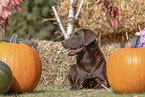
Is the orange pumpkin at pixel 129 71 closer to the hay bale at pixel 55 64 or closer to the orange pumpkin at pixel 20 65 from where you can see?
the orange pumpkin at pixel 20 65

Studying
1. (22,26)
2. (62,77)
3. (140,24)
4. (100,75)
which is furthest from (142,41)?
(22,26)

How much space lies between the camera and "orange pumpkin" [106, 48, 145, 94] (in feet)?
10.0

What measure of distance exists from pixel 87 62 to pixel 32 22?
4286 mm

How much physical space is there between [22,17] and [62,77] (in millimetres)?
3344

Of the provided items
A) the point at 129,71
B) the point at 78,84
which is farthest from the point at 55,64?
the point at 129,71

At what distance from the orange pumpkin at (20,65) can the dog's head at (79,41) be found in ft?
2.66

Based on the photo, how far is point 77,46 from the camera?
4012 millimetres

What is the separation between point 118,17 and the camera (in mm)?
5238

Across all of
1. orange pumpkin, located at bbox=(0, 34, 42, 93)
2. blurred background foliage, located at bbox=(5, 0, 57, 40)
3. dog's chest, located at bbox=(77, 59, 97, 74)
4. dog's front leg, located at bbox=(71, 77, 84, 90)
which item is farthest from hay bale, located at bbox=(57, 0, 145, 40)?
blurred background foliage, located at bbox=(5, 0, 57, 40)

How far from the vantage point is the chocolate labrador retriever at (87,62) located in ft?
12.9

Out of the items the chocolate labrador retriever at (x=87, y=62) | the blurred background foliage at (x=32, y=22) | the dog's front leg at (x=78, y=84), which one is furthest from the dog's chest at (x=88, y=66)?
the blurred background foliage at (x=32, y=22)

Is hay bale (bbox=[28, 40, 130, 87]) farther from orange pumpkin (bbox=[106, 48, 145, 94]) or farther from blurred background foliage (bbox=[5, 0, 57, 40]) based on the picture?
blurred background foliage (bbox=[5, 0, 57, 40])

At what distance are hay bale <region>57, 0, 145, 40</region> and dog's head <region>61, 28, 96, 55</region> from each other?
1377 millimetres

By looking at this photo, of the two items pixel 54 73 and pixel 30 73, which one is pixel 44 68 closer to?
pixel 54 73
